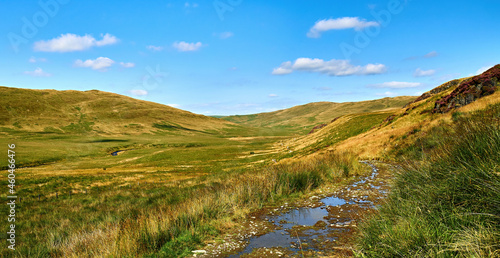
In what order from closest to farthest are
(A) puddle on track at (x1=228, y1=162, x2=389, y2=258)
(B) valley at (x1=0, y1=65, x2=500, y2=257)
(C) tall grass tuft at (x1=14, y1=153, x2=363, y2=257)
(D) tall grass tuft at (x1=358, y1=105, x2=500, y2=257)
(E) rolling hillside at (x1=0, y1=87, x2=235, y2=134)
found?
(D) tall grass tuft at (x1=358, y1=105, x2=500, y2=257) → (B) valley at (x1=0, y1=65, x2=500, y2=257) → (A) puddle on track at (x1=228, y1=162, x2=389, y2=258) → (C) tall grass tuft at (x1=14, y1=153, x2=363, y2=257) → (E) rolling hillside at (x1=0, y1=87, x2=235, y2=134)

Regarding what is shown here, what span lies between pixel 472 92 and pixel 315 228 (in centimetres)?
3090

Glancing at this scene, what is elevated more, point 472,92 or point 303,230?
point 472,92

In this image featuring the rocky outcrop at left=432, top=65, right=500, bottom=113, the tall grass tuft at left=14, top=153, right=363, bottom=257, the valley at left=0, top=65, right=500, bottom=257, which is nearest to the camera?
the valley at left=0, top=65, right=500, bottom=257

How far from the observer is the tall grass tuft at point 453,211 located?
13.3ft

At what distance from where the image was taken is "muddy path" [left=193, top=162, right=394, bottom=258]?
290 inches

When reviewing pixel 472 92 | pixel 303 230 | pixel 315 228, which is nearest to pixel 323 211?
pixel 315 228

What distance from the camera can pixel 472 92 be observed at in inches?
1106

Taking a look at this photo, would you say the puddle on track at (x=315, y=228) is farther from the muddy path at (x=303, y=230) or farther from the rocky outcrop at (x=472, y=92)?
the rocky outcrop at (x=472, y=92)

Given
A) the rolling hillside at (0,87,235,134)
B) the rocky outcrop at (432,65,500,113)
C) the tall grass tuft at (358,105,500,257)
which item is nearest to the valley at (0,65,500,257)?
the tall grass tuft at (358,105,500,257)

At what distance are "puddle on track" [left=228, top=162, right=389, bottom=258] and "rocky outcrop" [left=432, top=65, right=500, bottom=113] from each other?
81.3ft

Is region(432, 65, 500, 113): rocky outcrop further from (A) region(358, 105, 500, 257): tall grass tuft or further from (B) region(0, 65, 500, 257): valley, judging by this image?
(A) region(358, 105, 500, 257): tall grass tuft

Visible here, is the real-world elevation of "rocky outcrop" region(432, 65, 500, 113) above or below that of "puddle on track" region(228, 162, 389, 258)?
above

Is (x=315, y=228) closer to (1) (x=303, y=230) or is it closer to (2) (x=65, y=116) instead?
(1) (x=303, y=230)

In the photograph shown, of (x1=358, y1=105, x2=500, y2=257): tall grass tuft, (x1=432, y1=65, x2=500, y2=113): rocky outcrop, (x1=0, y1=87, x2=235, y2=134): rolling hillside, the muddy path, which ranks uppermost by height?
(x1=0, y1=87, x2=235, y2=134): rolling hillside
